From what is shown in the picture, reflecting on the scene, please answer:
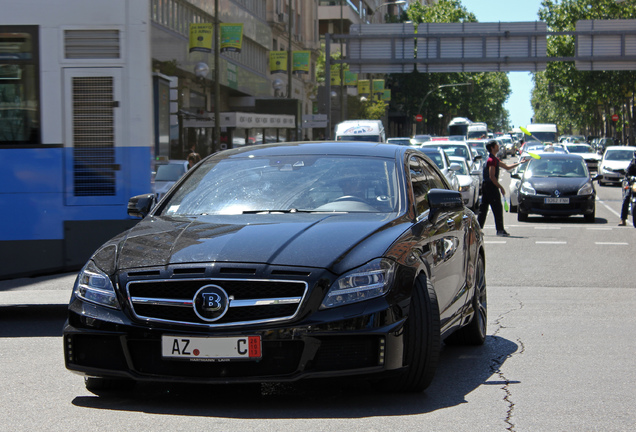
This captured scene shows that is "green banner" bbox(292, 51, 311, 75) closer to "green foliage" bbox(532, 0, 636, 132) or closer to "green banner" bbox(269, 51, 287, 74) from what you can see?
"green banner" bbox(269, 51, 287, 74)

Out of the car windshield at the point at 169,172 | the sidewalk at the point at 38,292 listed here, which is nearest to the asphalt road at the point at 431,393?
the sidewalk at the point at 38,292

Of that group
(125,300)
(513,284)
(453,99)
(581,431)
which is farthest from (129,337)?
(453,99)

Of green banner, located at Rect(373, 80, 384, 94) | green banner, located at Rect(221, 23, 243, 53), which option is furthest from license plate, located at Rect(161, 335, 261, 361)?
green banner, located at Rect(373, 80, 384, 94)

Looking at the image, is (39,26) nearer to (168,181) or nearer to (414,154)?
(414,154)

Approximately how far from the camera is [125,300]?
507 cm

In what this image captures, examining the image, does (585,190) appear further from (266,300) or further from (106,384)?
(266,300)

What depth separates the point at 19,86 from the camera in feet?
30.2

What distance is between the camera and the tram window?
30.0 feet

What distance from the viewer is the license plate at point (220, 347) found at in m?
4.87

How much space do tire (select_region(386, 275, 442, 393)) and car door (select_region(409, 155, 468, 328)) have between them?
398 millimetres

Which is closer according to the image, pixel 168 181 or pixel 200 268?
pixel 200 268

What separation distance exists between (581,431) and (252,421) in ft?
5.23

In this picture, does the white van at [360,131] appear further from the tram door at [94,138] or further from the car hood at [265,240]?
the car hood at [265,240]

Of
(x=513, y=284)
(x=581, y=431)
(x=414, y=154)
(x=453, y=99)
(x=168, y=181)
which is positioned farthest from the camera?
(x=453, y=99)
